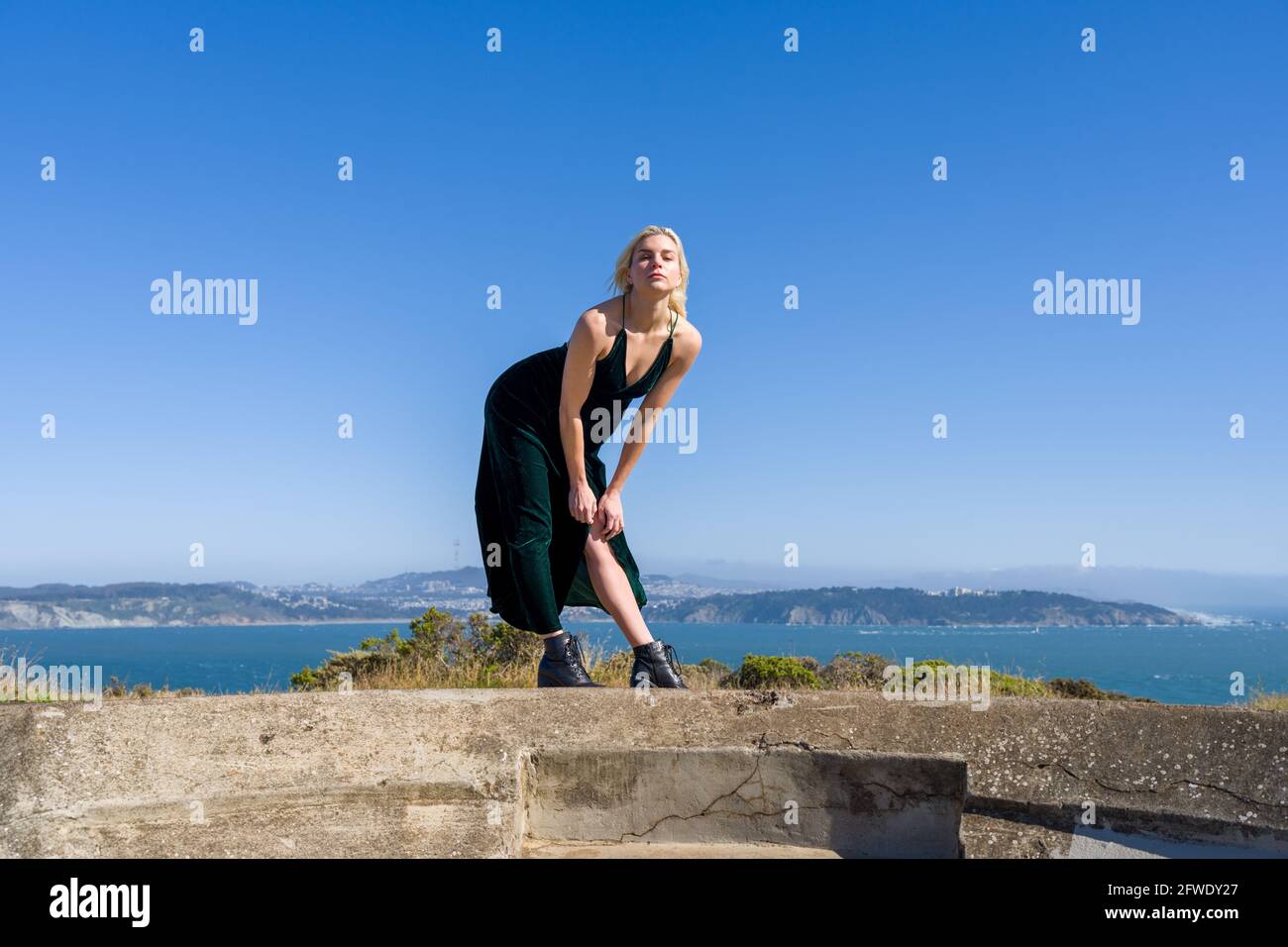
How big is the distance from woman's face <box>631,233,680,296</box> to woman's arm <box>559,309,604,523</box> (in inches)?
A: 11.2

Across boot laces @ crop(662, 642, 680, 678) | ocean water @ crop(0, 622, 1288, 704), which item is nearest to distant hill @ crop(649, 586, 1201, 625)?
ocean water @ crop(0, 622, 1288, 704)

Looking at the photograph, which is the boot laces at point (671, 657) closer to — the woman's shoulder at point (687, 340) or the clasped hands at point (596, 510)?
the clasped hands at point (596, 510)

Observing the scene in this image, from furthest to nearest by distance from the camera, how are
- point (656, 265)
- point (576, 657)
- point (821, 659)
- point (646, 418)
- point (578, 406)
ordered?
point (821, 659)
point (646, 418)
point (576, 657)
point (578, 406)
point (656, 265)

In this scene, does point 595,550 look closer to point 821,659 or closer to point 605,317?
point 605,317

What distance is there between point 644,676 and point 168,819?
2239 millimetres

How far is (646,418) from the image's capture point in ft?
16.5

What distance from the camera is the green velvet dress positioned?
15.9 ft

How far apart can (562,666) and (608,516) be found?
81 centimetres

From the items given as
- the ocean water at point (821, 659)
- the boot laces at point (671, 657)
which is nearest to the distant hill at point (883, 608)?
the ocean water at point (821, 659)

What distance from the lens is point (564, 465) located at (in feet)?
16.6

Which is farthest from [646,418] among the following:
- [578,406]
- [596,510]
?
[596,510]

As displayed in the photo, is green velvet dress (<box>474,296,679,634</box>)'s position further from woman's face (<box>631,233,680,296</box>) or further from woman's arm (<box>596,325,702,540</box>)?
woman's face (<box>631,233,680,296</box>)
